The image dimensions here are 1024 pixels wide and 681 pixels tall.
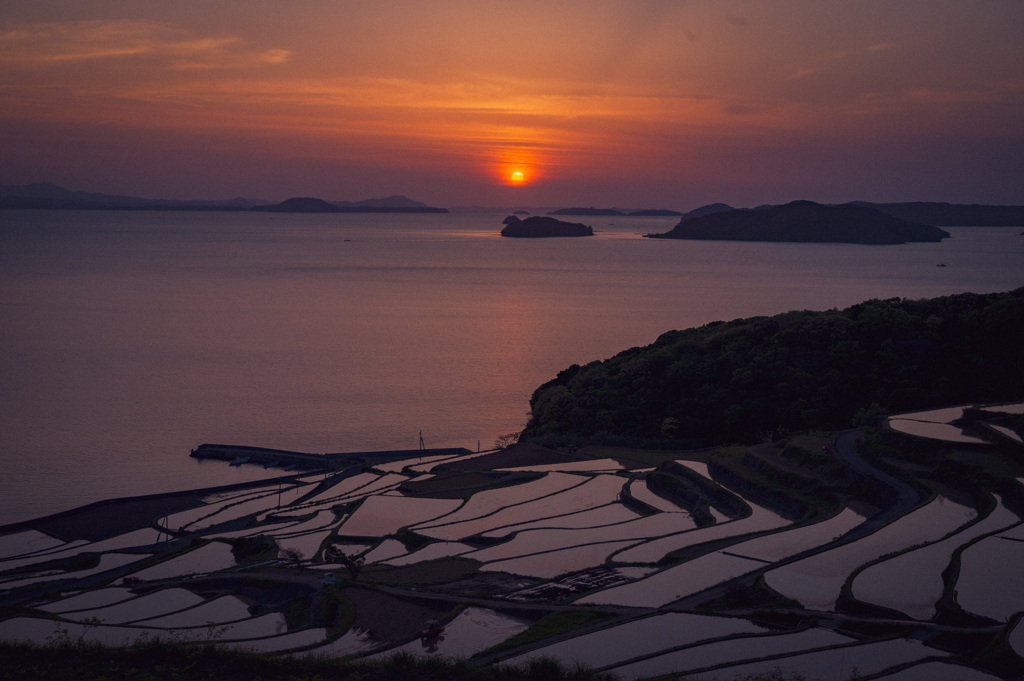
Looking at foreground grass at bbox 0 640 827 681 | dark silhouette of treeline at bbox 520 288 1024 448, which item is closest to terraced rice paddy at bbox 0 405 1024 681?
foreground grass at bbox 0 640 827 681

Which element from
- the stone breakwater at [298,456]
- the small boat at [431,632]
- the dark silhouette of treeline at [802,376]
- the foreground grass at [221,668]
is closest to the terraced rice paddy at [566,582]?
the small boat at [431,632]

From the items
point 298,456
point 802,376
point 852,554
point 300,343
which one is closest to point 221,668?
point 852,554

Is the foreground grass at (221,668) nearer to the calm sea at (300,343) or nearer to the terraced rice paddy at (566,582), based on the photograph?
the terraced rice paddy at (566,582)

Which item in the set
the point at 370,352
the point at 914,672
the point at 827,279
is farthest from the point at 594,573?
the point at 827,279

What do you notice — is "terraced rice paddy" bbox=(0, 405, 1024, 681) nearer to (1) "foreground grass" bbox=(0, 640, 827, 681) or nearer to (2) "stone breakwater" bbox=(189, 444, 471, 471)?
(1) "foreground grass" bbox=(0, 640, 827, 681)

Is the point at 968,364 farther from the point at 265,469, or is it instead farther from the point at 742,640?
the point at 265,469

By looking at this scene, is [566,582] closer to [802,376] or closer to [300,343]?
[802,376]
